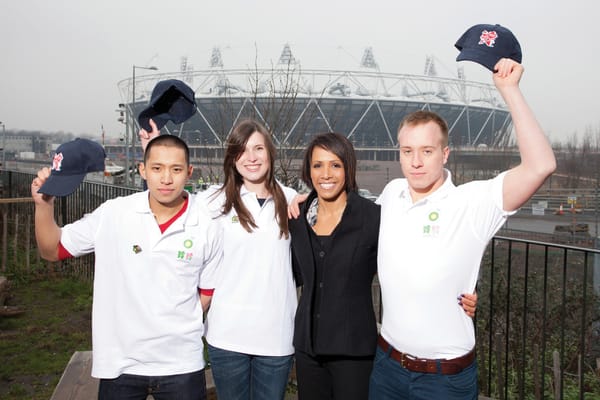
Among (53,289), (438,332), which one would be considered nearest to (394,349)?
(438,332)

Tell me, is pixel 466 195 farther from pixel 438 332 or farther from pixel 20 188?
pixel 20 188

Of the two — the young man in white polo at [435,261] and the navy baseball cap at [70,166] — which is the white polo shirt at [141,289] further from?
the young man in white polo at [435,261]

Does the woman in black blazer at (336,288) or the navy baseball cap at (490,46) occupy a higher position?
the navy baseball cap at (490,46)

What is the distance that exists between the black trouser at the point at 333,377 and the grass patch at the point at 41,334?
2.98 meters

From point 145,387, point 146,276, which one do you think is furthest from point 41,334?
point 146,276

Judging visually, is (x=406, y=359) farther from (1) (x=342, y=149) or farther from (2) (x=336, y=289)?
(1) (x=342, y=149)

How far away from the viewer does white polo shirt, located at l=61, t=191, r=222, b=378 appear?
230 cm

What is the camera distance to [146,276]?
2309 mm

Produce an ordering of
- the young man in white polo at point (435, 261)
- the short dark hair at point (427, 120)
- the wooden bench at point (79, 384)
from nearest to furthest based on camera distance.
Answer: the young man in white polo at point (435, 261) < the short dark hair at point (427, 120) < the wooden bench at point (79, 384)

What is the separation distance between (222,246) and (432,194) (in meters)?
1.00

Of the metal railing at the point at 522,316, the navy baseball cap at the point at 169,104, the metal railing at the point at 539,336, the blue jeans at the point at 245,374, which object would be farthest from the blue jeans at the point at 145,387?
the metal railing at the point at 539,336

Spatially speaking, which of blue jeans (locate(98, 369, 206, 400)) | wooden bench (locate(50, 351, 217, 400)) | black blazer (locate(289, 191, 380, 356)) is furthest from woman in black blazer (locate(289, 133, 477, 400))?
wooden bench (locate(50, 351, 217, 400))

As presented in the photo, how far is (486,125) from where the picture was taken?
7175 cm

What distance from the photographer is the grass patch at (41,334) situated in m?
4.73
